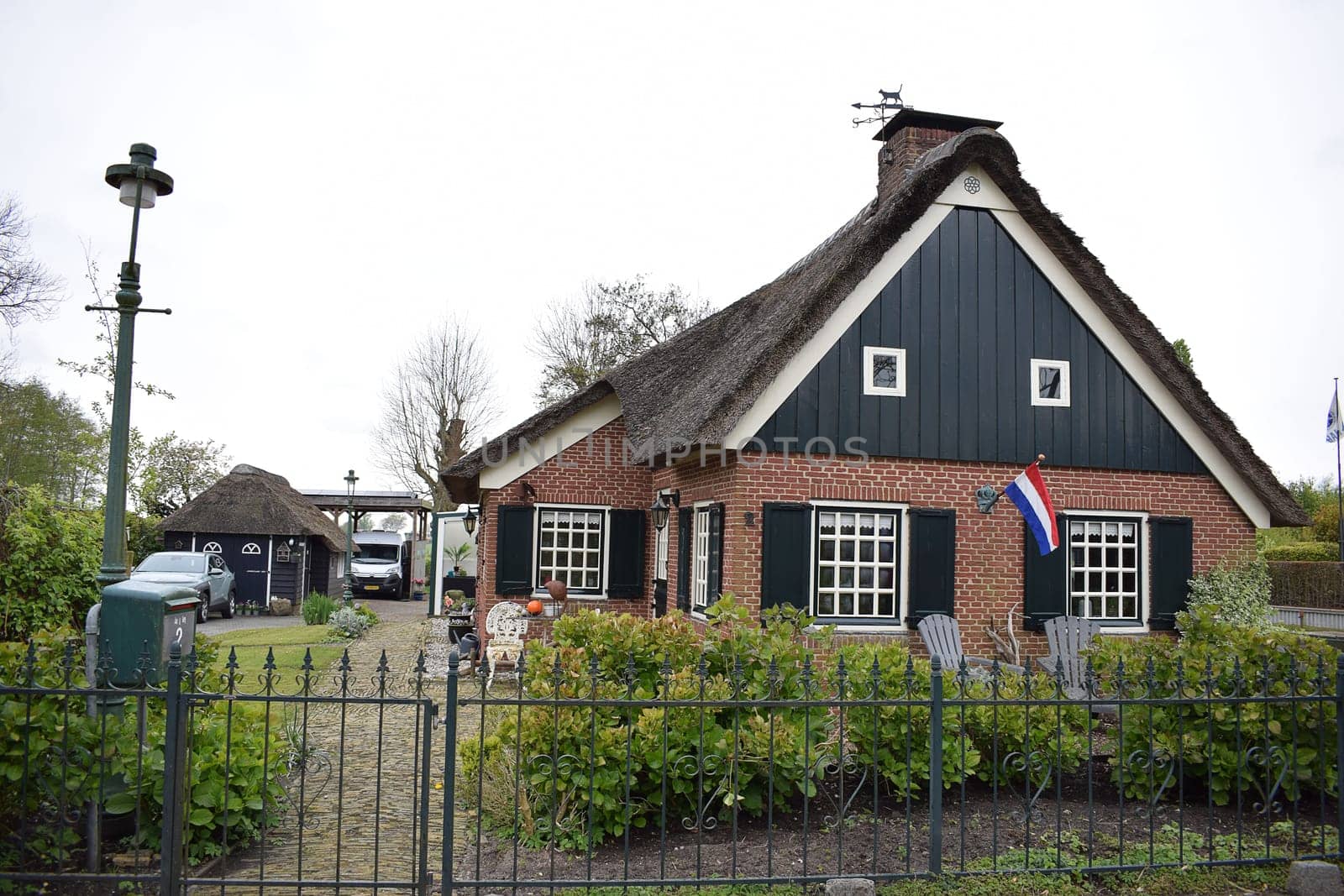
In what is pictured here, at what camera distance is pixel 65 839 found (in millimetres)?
4914

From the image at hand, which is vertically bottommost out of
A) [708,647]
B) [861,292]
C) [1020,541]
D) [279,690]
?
[279,690]

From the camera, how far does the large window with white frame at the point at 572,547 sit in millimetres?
13180

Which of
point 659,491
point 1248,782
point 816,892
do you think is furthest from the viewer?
point 659,491

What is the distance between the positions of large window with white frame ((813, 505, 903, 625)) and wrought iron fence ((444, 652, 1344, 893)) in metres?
3.55

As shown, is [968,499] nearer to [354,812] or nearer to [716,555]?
[716,555]

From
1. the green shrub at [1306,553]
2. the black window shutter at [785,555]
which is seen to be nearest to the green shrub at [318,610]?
the black window shutter at [785,555]

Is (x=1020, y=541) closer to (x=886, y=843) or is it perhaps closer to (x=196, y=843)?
(x=886, y=843)

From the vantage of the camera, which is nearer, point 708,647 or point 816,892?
point 816,892

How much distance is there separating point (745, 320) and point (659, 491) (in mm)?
2576

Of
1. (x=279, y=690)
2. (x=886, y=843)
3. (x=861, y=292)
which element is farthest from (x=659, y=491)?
→ (x=886, y=843)

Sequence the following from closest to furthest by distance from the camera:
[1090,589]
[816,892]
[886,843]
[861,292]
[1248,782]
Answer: [816,892]
[886,843]
[1248,782]
[861,292]
[1090,589]

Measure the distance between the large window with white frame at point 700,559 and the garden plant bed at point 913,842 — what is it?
465 cm

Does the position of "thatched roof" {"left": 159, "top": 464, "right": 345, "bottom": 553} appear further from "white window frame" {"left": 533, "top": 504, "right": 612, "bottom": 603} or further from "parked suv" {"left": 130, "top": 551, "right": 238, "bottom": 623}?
"white window frame" {"left": 533, "top": 504, "right": 612, "bottom": 603}

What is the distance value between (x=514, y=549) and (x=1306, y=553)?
25244mm
